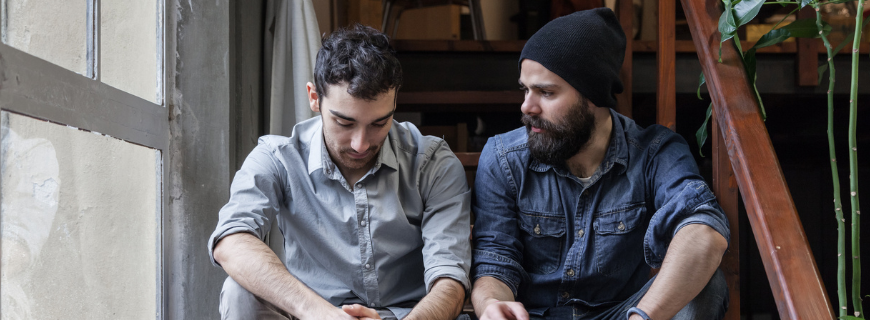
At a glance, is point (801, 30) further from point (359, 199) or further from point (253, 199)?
point (253, 199)

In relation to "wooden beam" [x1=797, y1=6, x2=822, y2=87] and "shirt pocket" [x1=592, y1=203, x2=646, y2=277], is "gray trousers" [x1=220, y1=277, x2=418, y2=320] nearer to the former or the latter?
"shirt pocket" [x1=592, y1=203, x2=646, y2=277]

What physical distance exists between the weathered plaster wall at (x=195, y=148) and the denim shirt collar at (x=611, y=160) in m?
0.91

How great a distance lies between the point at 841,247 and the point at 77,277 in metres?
1.63

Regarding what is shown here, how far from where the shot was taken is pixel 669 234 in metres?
1.56

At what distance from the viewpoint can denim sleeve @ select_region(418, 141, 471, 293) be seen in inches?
60.6

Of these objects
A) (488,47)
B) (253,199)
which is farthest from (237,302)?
(488,47)

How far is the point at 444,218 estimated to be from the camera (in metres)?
1.64

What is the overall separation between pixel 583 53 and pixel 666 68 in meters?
0.48

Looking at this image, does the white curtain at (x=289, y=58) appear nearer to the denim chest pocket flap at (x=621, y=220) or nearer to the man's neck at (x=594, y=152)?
the man's neck at (x=594, y=152)

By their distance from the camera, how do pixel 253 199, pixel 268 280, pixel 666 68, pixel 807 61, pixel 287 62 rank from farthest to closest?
pixel 807 61 → pixel 287 62 → pixel 666 68 → pixel 253 199 → pixel 268 280

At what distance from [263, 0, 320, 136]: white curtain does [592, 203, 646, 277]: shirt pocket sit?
3.38ft

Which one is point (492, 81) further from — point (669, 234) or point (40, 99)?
point (40, 99)

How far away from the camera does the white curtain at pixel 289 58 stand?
220 cm

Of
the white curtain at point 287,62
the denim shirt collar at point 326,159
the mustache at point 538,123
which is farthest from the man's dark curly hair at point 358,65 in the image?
the white curtain at point 287,62
